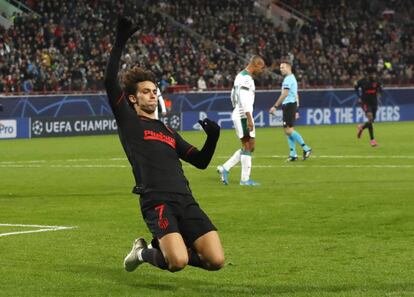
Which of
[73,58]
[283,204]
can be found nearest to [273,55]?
[73,58]

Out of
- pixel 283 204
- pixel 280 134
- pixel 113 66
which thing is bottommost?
pixel 280 134

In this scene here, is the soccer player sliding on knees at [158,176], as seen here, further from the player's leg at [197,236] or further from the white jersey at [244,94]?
the white jersey at [244,94]

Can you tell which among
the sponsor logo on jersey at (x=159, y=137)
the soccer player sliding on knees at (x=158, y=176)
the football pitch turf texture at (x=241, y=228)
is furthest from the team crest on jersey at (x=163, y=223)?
the sponsor logo on jersey at (x=159, y=137)

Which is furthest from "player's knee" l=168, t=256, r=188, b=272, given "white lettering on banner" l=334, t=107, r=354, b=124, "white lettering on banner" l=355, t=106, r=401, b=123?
"white lettering on banner" l=355, t=106, r=401, b=123

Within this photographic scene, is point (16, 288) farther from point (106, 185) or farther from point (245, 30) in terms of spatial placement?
point (245, 30)

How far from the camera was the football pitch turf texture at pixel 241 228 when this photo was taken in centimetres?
974

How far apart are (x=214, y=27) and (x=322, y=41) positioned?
724 cm

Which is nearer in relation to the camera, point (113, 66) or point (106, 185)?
point (113, 66)

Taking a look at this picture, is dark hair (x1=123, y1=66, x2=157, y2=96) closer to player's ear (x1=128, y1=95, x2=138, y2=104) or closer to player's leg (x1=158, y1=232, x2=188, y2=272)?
player's ear (x1=128, y1=95, x2=138, y2=104)

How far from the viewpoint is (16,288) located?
9.50m

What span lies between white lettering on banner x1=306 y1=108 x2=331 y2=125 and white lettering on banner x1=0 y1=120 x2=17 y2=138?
1441 centimetres

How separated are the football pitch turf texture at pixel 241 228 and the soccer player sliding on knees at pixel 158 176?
1.37 feet

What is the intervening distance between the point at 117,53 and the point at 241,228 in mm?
5344

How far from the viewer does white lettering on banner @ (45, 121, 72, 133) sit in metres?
38.7
